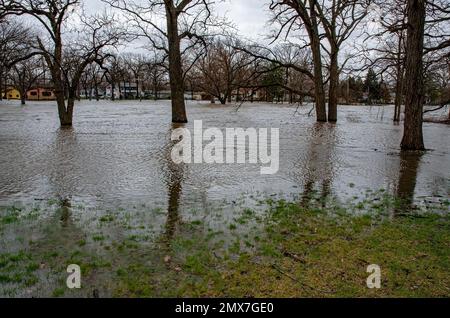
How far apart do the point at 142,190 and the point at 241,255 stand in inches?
139

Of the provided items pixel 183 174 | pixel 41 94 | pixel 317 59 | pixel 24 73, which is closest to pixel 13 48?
pixel 317 59

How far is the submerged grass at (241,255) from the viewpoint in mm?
3575

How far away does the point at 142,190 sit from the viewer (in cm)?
731

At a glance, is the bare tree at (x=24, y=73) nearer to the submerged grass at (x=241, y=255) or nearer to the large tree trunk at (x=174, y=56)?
the large tree trunk at (x=174, y=56)

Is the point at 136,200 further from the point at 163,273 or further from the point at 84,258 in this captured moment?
the point at 163,273

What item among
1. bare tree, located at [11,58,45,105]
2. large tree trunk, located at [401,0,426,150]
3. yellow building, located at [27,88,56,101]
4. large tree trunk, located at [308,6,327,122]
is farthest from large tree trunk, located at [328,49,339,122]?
yellow building, located at [27,88,56,101]

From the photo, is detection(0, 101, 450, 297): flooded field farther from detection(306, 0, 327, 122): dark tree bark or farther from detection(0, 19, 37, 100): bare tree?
detection(306, 0, 327, 122): dark tree bark

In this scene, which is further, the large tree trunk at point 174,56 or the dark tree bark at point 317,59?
the dark tree bark at point 317,59

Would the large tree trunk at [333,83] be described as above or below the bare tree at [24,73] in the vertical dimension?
below

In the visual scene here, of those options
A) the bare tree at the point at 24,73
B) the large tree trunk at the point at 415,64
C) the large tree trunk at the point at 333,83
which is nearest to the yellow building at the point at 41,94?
the bare tree at the point at 24,73

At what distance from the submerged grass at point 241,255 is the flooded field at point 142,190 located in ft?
0.12

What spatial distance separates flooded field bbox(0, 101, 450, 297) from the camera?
446cm

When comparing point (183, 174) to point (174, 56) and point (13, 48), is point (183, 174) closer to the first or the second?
point (174, 56)
